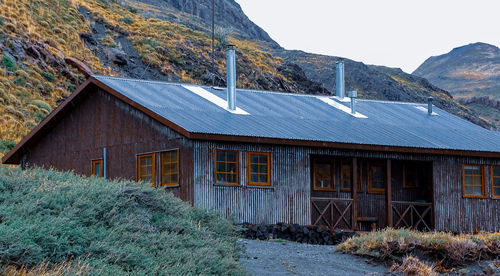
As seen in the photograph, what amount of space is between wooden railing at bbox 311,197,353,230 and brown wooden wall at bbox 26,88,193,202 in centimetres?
456

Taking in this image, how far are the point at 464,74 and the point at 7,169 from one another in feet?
426

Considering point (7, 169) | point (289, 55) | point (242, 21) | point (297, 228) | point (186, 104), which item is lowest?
point (297, 228)

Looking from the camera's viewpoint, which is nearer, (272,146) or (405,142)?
(272,146)

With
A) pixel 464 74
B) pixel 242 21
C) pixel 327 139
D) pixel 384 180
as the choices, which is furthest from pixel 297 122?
pixel 464 74

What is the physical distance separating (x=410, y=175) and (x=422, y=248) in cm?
955

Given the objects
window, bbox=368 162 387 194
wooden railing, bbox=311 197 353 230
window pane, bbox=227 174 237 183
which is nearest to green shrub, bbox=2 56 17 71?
window, bbox=368 162 387 194

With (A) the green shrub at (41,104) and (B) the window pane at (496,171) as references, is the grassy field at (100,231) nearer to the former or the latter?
(B) the window pane at (496,171)

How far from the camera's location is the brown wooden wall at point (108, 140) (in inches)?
877

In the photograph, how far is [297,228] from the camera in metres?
22.9

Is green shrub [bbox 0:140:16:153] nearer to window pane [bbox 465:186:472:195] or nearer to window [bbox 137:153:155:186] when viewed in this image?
window [bbox 137:153:155:186]

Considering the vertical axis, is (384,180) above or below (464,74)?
below

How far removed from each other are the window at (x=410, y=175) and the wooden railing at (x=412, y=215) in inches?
32.1

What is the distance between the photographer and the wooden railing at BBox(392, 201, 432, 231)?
26.0m

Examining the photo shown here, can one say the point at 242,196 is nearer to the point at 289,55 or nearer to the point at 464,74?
the point at 289,55
